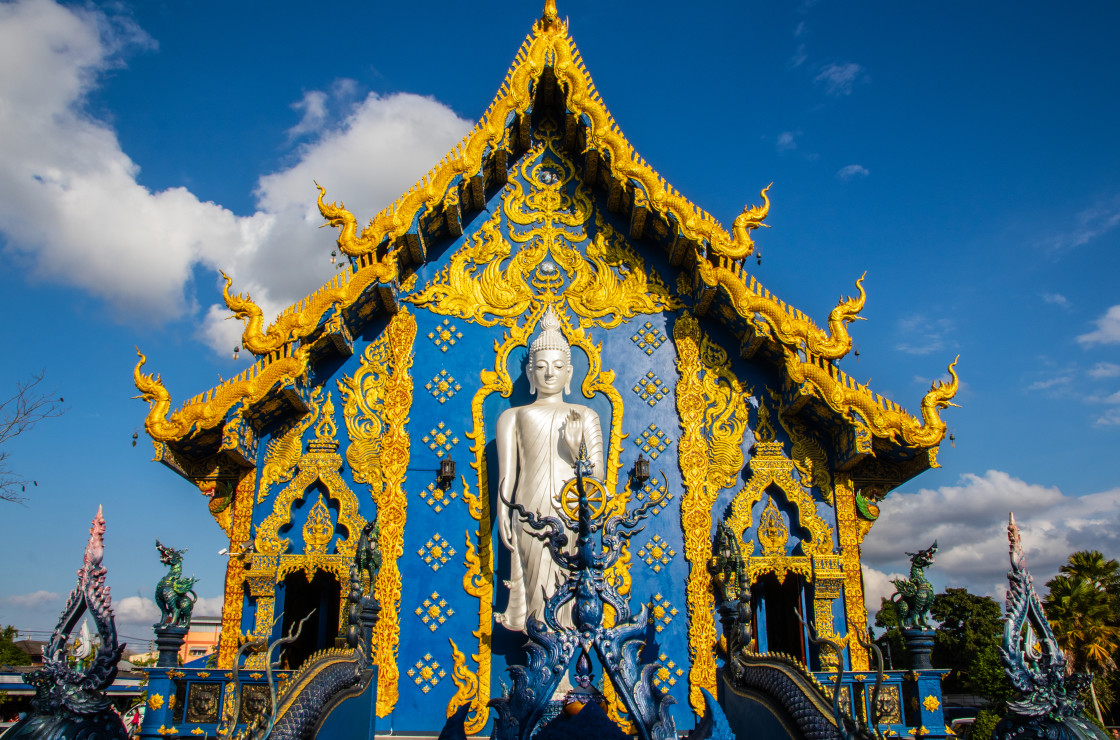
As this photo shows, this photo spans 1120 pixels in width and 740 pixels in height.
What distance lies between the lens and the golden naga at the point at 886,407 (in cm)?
966

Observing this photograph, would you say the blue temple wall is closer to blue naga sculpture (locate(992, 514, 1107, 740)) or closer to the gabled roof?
the gabled roof

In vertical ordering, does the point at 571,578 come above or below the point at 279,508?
below

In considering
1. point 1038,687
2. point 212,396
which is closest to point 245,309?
point 212,396

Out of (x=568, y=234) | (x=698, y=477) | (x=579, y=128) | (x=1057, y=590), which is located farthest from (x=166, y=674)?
(x=1057, y=590)

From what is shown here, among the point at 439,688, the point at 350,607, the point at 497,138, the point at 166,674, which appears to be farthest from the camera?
the point at 497,138

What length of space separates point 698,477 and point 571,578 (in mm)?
5145

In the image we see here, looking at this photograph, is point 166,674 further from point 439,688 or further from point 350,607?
point 439,688

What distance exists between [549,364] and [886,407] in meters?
4.42

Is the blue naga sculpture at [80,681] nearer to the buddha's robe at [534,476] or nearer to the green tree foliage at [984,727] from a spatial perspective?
the buddha's robe at [534,476]

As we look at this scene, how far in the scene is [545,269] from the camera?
1209 centimetres

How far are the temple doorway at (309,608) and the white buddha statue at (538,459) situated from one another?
7.95 feet

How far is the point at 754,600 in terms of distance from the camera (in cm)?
1047

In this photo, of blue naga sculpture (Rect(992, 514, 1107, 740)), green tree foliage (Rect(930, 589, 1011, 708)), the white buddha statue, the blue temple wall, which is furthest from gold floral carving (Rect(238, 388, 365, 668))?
green tree foliage (Rect(930, 589, 1011, 708))

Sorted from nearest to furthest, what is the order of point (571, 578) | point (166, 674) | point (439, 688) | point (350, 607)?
point (571, 578), point (166, 674), point (350, 607), point (439, 688)
